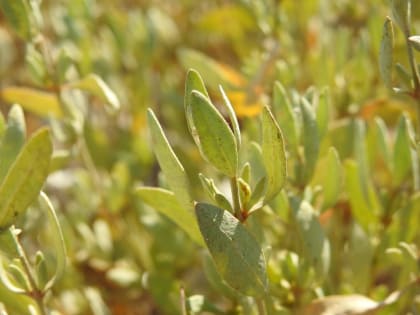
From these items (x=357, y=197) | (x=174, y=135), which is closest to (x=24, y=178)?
(x=357, y=197)

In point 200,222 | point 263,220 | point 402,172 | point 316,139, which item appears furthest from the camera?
point 263,220

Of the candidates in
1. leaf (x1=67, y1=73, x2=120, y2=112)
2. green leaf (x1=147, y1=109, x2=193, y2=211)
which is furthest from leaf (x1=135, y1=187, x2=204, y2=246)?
leaf (x1=67, y1=73, x2=120, y2=112)

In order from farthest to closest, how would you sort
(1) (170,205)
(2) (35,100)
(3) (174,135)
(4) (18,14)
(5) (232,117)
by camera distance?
(3) (174,135), (2) (35,100), (4) (18,14), (1) (170,205), (5) (232,117)

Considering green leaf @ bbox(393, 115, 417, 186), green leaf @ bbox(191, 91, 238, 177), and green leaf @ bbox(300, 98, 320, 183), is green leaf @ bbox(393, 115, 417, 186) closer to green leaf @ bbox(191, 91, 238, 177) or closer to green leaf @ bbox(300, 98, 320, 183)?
green leaf @ bbox(300, 98, 320, 183)

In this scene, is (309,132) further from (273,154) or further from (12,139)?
(12,139)

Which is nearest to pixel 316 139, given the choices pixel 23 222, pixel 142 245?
pixel 23 222

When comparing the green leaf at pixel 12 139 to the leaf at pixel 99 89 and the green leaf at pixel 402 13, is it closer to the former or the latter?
the leaf at pixel 99 89

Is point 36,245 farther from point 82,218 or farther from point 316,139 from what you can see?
point 316,139
